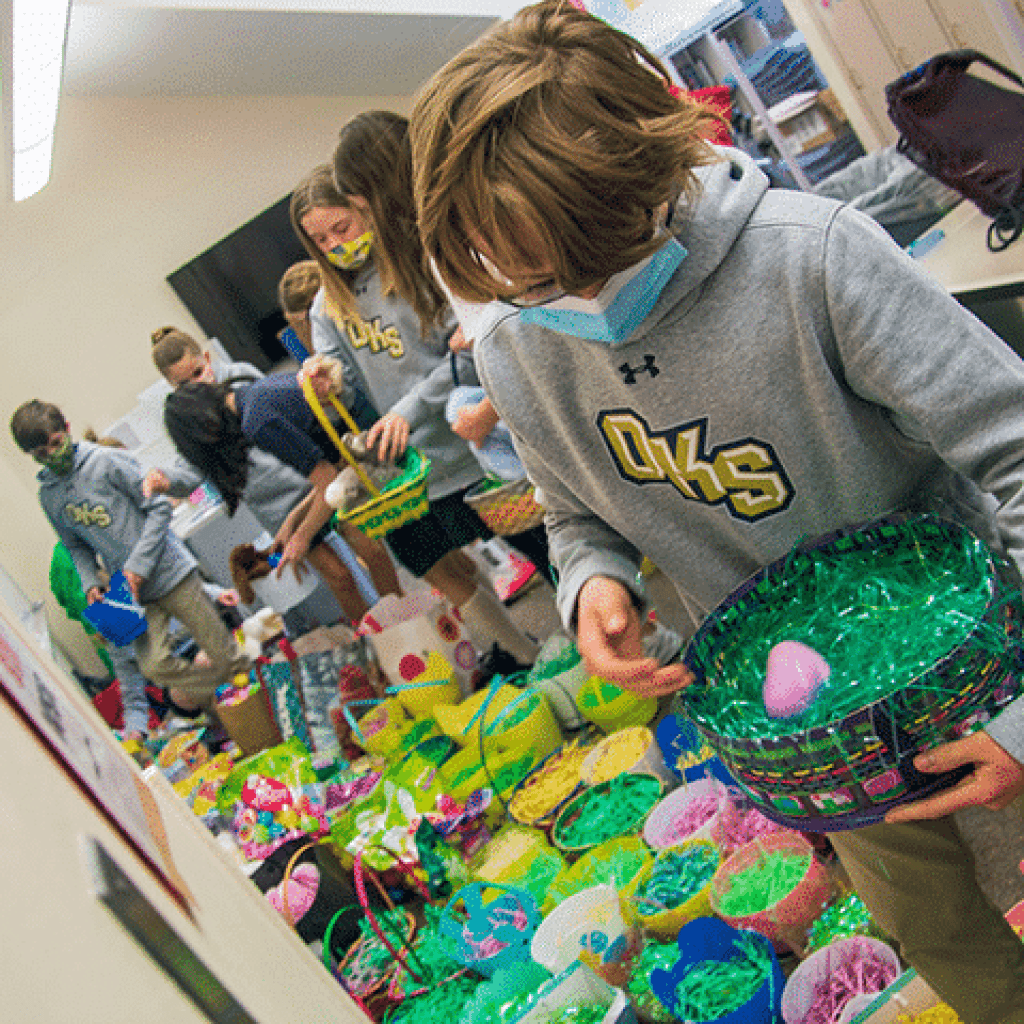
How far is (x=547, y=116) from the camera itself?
3.17ft

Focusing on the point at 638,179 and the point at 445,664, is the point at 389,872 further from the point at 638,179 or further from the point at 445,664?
the point at 638,179

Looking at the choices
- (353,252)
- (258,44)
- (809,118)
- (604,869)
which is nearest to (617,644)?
(604,869)

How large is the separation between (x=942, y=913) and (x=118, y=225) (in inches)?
308

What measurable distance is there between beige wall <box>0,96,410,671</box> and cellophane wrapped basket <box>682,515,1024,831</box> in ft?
21.6

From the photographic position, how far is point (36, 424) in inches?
179

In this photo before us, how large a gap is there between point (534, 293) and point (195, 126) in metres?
7.65

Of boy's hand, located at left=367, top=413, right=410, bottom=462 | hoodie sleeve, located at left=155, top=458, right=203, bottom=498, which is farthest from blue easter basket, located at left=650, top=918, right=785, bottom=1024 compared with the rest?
hoodie sleeve, located at left=155, top=458, right=203, bottom=498

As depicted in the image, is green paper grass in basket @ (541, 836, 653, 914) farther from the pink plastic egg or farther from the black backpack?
the black backpack

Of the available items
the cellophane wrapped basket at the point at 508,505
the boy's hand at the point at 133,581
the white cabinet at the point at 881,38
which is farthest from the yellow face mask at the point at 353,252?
the boy's hand at the point at 133,581

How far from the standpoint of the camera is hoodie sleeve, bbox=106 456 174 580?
470 centimetres

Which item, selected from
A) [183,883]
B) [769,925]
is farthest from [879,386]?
[769,925]

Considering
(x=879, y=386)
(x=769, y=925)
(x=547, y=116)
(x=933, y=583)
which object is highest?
(x=547, y=116)

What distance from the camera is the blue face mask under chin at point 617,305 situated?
106 cm

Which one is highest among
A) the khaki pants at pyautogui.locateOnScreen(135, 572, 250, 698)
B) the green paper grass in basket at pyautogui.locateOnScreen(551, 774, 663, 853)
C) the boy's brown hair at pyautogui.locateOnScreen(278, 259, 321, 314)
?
the boy's brown hair at pyautogui.locateOnScreen(278, 259, 321, 314)
